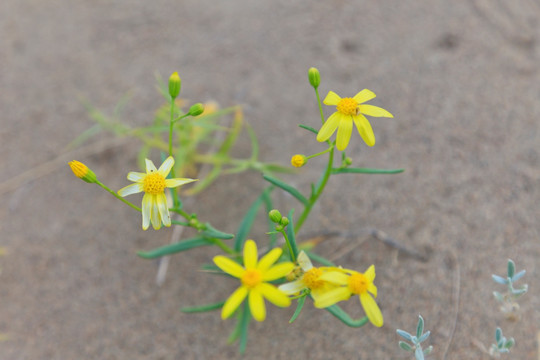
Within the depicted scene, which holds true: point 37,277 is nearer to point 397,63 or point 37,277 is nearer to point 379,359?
point 379,359

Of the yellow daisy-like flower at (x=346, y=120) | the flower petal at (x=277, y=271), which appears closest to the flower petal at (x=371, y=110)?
the yellow daisy-like flower at (x=346, y=120)

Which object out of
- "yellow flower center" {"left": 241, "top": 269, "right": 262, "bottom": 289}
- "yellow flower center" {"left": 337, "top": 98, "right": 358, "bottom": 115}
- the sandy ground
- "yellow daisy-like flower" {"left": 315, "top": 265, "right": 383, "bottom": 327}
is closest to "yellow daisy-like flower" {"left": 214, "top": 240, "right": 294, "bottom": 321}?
"yellow flower center" {"left": 241, "top": 269, "right": 262, "bottom": 289}

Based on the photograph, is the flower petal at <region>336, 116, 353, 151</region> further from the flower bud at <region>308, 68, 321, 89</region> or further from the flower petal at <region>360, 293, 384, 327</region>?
the flower petal at <region>360, 293, 384, 327</region>

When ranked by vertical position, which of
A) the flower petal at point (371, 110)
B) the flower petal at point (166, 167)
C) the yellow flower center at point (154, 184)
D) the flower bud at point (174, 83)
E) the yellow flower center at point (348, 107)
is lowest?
the yellow flower center at point (154, 184)

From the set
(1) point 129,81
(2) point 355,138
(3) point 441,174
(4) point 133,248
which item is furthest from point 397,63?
(4) point 133,248

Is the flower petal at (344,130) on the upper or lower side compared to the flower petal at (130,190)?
upper

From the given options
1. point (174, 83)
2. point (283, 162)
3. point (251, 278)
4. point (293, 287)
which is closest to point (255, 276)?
point (251, 278)

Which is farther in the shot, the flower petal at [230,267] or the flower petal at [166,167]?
the flower petal at [166,167]

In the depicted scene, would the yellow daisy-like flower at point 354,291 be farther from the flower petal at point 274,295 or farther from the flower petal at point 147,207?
the flower petal at point 147,207
